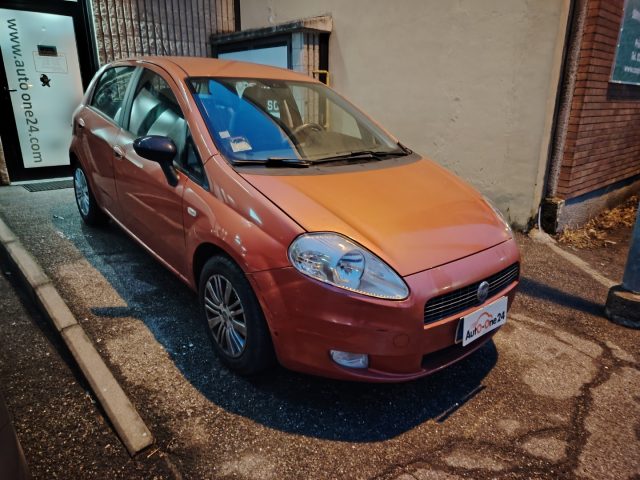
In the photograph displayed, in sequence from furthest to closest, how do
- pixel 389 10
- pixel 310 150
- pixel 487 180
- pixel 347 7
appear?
pixel 347 7 → pixel 389 10 → pixel 487 180 → pixel 310 150

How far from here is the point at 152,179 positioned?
2939 millimetres

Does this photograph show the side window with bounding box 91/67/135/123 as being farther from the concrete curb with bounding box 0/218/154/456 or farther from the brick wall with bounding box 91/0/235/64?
the brick wall with bounding box 91/0/235/64

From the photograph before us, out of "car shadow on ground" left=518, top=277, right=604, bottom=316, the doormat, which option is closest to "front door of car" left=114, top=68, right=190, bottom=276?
"car shadow on ground" left=518, top=277, right=604, bottom=316

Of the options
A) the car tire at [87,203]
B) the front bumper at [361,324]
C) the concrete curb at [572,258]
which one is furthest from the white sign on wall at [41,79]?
A: the concrete curb at [572,258]

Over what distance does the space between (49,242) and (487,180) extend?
4617mm

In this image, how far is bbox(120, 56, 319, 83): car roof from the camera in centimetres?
306

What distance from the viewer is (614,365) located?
2861 mm

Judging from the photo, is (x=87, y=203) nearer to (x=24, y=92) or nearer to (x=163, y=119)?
(x=163, y=119)

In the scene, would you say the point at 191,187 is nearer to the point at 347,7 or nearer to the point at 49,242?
the point at 49,242

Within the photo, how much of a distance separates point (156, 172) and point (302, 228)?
4.26ft

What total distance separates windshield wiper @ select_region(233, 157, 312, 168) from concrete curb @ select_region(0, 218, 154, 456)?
1.33 metres

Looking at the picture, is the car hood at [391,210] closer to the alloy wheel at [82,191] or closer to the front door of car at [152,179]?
the front door of car at [152,179]

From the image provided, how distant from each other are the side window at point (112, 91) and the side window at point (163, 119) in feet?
0.98

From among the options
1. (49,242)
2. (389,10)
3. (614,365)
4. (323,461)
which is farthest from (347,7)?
(323,461)
